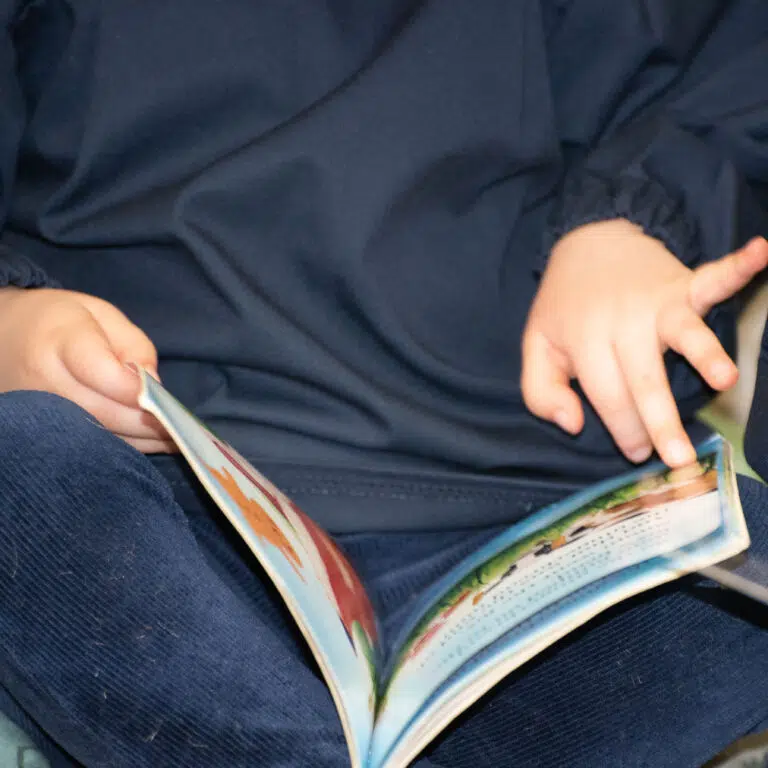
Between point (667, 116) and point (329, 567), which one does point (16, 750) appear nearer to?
point (329, 567)

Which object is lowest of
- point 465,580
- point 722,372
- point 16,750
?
point 16,750

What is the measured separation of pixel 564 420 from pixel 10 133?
1.24ft

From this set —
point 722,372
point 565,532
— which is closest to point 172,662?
point 565,532

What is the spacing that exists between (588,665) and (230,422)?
9.9 inches

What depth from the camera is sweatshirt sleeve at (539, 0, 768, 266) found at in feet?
1.91

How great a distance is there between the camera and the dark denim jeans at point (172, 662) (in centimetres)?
44

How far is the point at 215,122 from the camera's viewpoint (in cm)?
58

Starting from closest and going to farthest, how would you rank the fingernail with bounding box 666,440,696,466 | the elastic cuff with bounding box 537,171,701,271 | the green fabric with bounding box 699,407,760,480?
the fingernail with bounding box 666,440,696,466 < the elastic cuff with bounding box 537,171,701,271 < the green fabric with bounding box 699,407,760,480

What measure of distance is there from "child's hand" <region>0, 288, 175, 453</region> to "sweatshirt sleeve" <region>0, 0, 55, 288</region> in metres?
0.02

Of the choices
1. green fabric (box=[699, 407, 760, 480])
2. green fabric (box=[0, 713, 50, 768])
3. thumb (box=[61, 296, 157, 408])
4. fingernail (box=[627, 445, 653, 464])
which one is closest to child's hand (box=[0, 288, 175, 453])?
thumb (box=[61, 296, 157, 408])

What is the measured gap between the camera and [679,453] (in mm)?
472

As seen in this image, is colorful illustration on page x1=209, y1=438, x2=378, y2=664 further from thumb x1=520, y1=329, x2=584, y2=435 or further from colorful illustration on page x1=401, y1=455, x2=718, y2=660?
thumb x1=520, y1=329, x2=584, y2=435

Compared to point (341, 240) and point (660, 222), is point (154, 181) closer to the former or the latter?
point (341, 240)

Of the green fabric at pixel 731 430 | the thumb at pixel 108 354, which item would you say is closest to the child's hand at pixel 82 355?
the thumb at pixel 108 354
